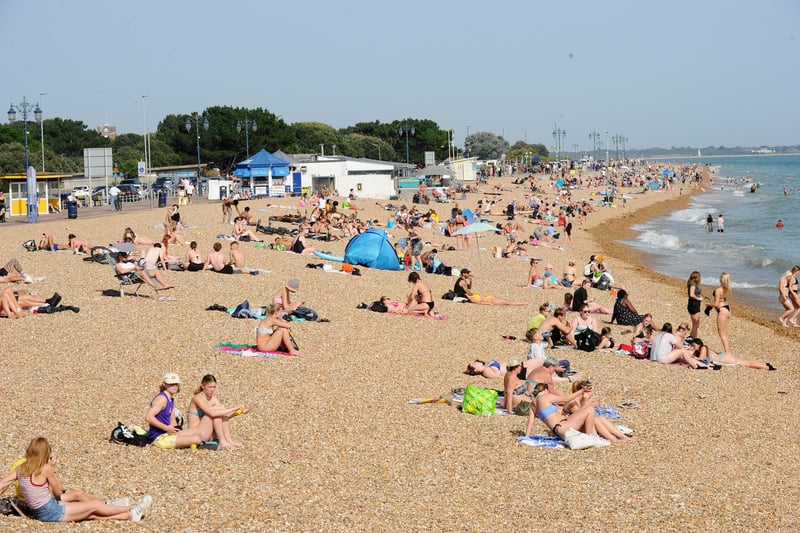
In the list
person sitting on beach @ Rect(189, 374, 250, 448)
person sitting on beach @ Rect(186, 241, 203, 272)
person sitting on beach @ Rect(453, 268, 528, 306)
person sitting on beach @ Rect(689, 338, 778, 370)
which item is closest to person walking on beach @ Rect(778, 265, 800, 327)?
person sitting on beach @ Rect(689, 338, 778, 370)

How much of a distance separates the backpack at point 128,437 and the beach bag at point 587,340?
21.4ft

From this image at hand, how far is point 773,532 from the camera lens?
6199mm

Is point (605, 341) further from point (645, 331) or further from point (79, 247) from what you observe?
point (79, 247)

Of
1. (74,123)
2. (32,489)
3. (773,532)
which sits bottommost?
(773,532)

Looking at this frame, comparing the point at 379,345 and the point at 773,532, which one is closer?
the point at 773,532

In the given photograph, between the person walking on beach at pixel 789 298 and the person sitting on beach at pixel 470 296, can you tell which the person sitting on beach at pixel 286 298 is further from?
the person walking on beach at pixel 789 298

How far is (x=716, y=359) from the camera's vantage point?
11828mm

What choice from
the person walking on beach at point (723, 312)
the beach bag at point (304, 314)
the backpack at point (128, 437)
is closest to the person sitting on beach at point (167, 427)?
the backpack at point (128, 437)

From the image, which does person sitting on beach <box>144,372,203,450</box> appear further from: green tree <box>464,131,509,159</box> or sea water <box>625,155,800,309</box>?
green tree <box>464,131,509,159</box>

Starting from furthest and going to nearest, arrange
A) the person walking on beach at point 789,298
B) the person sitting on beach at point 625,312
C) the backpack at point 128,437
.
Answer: the person walking on beach at point 789,298 → the person sitting on beach at point 625,312 → the backpack at point 128,437

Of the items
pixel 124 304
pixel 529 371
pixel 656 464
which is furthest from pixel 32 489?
pixel 124 304

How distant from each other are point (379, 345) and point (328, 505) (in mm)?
5378

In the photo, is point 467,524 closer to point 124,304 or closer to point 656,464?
point 656,464

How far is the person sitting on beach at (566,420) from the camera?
787cm
